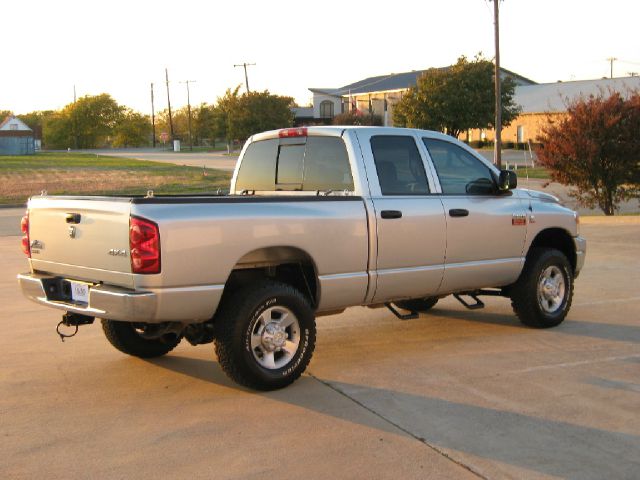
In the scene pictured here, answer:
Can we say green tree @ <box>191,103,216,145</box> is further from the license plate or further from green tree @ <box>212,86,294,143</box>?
the license plate

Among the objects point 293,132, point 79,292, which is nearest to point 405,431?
point 79,292

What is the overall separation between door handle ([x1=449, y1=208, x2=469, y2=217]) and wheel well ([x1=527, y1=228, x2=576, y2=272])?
1.27 m

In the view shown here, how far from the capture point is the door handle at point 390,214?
22.8 feet

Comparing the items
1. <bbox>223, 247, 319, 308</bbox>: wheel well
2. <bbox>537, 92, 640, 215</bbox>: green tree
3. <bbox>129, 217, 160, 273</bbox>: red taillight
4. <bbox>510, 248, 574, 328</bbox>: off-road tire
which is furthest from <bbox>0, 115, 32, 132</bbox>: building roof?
<bbox>129, 217, 160, 273</bbox>: red taillight

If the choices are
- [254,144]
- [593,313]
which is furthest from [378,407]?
[593,313]

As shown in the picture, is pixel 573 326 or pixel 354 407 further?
pixel 573 326

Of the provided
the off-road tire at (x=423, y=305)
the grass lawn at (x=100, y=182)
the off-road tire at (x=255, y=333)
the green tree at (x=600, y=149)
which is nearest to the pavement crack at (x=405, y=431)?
the off-road tire at (x=255, y=333)

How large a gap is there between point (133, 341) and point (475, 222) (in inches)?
127

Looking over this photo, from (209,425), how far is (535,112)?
67284 mm

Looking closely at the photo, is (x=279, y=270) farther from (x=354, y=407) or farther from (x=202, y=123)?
(x=202, y=123)

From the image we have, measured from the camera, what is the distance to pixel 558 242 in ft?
29.3

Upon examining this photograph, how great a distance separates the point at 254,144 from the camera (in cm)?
806

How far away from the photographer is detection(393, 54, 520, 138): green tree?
53750mm

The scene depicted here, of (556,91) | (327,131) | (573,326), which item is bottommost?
(573,326)
